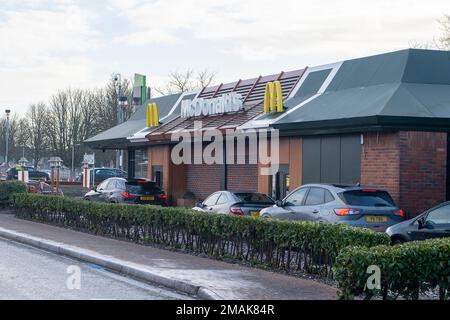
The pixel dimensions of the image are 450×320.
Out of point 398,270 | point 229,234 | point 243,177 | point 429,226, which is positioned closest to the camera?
point 398,270

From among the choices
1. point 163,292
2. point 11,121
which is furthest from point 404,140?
point 11,121

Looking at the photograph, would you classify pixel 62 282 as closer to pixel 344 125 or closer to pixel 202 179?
pixel 344 125

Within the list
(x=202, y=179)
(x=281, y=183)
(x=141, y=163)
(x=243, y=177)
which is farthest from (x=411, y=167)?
(x=141, y=163)

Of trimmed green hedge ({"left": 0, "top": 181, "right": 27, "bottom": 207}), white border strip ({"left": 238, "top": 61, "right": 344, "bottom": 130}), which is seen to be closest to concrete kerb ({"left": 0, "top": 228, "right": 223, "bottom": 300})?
white border strip ({"left": 238, "top": 61, "right": 344, "bottom": 130})

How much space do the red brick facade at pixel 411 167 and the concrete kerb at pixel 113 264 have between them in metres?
7.74

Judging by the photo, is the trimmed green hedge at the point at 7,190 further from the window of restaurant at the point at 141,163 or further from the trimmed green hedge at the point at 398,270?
the trimmed green hedge at the point at 398,270

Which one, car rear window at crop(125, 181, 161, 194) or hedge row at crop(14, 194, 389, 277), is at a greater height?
car rear window at crop(125, 181, 161, 194)

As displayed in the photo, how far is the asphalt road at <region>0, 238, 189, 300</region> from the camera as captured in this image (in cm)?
1014

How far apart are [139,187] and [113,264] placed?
1186 centimetres

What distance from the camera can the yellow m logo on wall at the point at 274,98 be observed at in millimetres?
22781

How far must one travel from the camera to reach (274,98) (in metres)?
23.3

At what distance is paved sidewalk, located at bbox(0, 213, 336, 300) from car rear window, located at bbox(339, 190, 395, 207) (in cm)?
286

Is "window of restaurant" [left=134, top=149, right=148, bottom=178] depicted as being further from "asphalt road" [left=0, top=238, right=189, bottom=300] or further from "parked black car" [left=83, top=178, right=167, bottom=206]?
"asphalt road" [left=0, top=238, right=189, bottom=300]

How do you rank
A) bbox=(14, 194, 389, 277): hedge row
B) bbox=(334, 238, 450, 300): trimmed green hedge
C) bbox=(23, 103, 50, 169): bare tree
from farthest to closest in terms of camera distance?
1. bbox=(23, 103, 50, 169): bare tree
2. bbox=(14, 194, 389, 277): hedge row
3. bbox=(334, 238, 450, 300): trimmed green hedge
